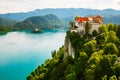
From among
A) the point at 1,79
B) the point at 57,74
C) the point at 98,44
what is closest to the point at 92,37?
the point at 98,44

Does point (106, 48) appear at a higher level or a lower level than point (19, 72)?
Result: higher

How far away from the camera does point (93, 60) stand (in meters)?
27.7

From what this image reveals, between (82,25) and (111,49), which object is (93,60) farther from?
(82,25)

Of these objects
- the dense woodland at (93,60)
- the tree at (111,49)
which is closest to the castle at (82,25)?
the dense woodland at (93,60)

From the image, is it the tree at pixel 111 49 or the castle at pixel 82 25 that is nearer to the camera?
the tree at pixel 111 49

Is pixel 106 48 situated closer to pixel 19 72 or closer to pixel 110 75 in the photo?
pixel 110 75

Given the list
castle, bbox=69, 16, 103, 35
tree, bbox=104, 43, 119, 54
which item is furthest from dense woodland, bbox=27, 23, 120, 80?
castle, bbox=69, 16, 103, 35

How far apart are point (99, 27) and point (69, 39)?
15.1 feet

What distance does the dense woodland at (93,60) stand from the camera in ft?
85.1

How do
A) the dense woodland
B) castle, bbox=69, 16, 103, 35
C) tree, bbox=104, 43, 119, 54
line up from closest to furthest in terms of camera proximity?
the dense woodland, tree, bbox=104, 43, 119, 54, castle, bbox=69, 16, 103, 35

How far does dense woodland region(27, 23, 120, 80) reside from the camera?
2594 centimetres

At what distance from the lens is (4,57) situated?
7731cm

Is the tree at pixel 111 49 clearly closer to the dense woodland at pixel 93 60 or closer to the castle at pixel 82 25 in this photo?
the dense woodland at pixel 93 60

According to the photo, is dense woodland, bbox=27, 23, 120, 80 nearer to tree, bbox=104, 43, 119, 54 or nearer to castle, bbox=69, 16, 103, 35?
tree, bbox=104, 43, 119, 54
